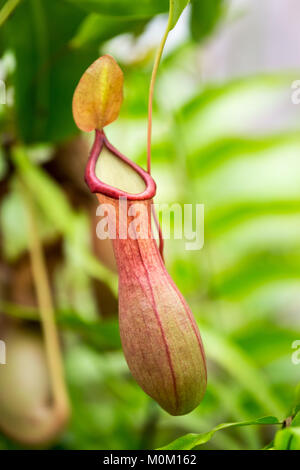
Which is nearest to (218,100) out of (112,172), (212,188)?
(212,188)

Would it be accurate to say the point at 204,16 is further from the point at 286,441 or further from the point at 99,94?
the point at 286,441

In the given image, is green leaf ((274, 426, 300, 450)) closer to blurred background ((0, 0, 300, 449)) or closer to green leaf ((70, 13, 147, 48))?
blurred background ((0, 0, 300, 449))

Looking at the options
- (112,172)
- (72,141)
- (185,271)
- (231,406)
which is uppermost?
(72,141)

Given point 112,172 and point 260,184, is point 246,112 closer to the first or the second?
point 260,184

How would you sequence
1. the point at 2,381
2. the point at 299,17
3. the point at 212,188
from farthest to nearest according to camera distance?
the point at 299,17, the point at 212,188, the point at 2,381

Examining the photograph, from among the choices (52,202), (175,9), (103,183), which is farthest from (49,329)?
(175,9)

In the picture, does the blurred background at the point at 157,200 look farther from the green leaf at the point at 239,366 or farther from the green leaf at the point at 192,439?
the green leaf at the point at 192,439
